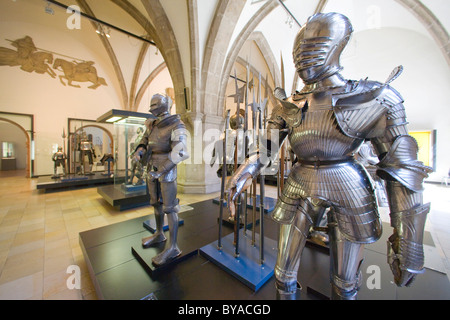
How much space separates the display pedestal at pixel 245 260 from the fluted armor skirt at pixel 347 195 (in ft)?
3.15

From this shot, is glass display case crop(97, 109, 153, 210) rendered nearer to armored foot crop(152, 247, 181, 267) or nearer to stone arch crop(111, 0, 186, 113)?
stone arch crop(111, 0, 186, 113)

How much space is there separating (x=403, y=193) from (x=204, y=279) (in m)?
1.65

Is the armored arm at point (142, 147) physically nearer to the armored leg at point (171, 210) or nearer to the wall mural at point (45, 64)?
the armored leg at point (171, 210)

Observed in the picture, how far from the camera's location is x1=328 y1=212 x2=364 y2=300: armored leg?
103 cm

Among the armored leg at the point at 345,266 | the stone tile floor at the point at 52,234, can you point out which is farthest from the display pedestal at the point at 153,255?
the armored leg at the point at 345,266

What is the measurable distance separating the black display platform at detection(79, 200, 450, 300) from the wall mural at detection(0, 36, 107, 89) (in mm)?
10854

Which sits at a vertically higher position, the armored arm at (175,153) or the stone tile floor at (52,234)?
the armored arm at (175,153)

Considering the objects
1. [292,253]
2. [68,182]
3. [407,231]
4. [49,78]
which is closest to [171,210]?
[292,253]

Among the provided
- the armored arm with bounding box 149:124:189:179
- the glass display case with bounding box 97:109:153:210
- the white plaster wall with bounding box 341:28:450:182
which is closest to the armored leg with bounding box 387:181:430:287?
the armored arm with bounding box 149:124:189:179

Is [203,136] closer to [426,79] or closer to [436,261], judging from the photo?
[436,261]

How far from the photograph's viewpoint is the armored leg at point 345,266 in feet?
3.38

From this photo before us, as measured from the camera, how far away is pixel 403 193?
0.89m

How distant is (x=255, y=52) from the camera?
31.2ft

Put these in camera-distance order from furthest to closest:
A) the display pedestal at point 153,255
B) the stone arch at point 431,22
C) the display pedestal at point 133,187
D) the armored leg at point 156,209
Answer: the stone arch at point 431,22 < the display pedestal at point 133,187 < the armored leg at point 156,209 < the display pedestal at point 153,255
